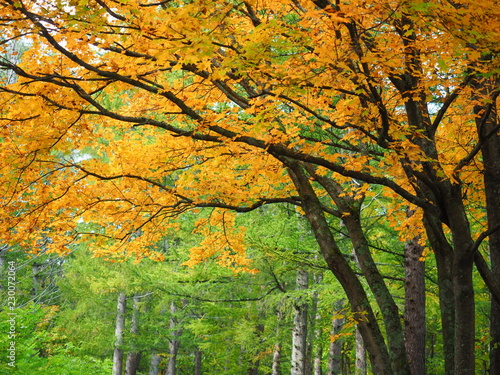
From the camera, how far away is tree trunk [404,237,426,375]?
6.74 metres

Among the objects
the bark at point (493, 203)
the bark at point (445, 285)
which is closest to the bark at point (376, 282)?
the bark at point (445, 285)

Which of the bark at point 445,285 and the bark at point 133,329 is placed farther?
the bark at point 133,329

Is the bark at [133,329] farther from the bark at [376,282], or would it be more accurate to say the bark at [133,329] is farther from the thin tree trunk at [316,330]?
the bark at [376,282]

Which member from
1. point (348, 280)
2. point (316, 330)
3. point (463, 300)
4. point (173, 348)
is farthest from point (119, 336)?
point (463, 300)

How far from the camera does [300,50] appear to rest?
14.4ft

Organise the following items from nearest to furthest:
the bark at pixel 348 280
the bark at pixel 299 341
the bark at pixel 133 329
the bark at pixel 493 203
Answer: the bark at pixel 348 280 < the bark at pixel 493 203 < the bark at pixel 299 341 < the bark at pixel 133 329

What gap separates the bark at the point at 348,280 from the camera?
4.76 meters

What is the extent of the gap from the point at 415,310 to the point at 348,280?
247cm

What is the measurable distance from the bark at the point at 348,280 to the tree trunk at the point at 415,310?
224 centimetres

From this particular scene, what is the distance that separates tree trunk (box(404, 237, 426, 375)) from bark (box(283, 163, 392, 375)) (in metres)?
2.24

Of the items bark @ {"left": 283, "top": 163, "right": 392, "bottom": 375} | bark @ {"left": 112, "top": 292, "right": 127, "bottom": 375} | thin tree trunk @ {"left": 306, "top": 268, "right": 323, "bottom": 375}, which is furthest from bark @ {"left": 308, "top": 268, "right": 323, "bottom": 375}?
bark @ {"left": 283, "top": 163, "right": 392, "bottom": 375}

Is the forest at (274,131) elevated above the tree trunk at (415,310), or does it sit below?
above

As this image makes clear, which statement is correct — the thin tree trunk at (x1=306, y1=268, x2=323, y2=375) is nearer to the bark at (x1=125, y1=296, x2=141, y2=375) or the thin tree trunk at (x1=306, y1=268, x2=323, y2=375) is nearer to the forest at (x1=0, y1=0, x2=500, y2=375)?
the forest at (x1=0, y1=0, x2=500, y2=375)

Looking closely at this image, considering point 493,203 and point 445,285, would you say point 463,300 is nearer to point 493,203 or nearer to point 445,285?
point 445,285
